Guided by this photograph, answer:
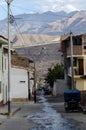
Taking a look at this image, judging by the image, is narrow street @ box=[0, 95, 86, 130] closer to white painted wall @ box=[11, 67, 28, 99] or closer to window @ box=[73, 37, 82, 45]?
white painted wall @ box=[11, 67, 28, 99]

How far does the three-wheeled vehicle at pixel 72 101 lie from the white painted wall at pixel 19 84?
24.4 metres

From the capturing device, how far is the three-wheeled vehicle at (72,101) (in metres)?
45.7

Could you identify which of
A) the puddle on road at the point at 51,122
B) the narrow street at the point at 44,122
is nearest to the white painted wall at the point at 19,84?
the narrow street at the point at 44,122

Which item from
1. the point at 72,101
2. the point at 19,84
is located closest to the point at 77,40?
the point at 19,84

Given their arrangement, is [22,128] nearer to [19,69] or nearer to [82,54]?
[19,69]

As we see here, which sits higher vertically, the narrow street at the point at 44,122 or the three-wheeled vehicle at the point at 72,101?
the three-wheeled vehicle at the point at 72,101

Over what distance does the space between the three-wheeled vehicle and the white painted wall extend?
24.4 metres

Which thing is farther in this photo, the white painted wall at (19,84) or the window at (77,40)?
the window at (77,40)

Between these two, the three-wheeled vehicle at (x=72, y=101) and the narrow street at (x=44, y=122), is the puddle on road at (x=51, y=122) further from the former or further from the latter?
the three-wheeled vehicle at (x=72, y=101)

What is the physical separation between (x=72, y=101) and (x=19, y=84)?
2626cm

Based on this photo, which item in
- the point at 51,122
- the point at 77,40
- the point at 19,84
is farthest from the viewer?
the point at 77,40

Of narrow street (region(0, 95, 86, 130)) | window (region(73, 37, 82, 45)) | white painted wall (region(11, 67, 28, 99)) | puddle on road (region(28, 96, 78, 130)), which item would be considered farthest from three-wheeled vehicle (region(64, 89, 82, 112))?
window (region(73, 37, 82, 45))

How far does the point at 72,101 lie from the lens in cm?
4594

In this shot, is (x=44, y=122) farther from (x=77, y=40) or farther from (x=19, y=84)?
(x=77, y=40)
